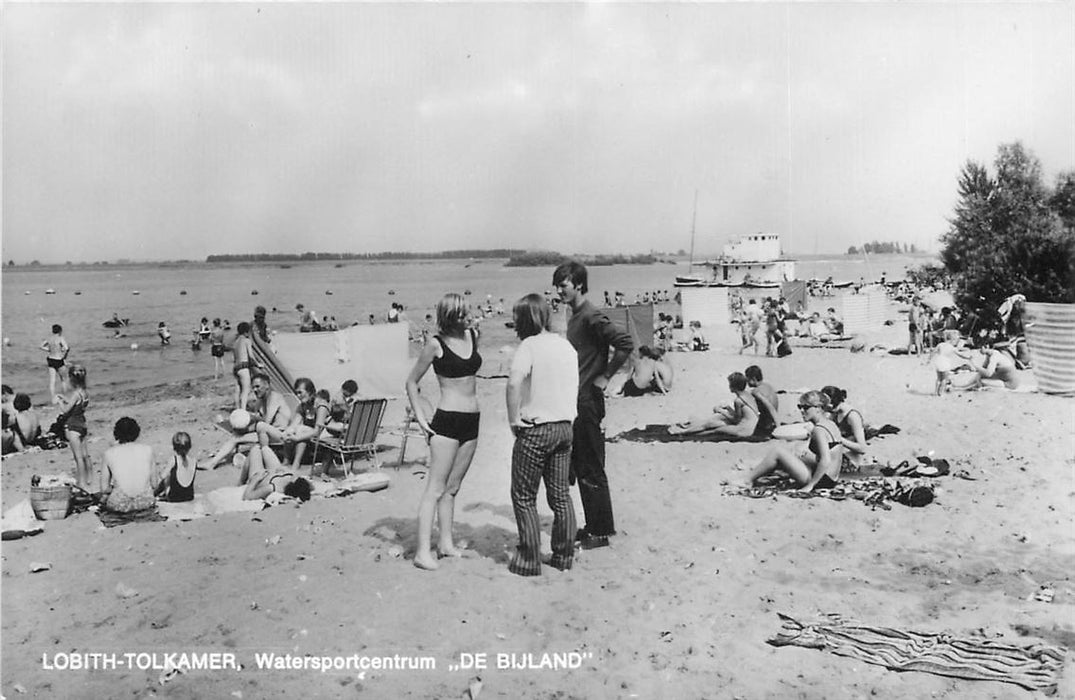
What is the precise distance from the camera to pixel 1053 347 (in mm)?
8641

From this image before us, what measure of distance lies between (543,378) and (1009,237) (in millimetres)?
11707

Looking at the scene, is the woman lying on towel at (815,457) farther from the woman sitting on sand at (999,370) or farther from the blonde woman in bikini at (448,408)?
the woman sitting on sand at (999,370)

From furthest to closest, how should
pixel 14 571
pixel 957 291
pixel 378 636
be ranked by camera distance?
pixel 957 291, pixel 14 571, pixel 378 636

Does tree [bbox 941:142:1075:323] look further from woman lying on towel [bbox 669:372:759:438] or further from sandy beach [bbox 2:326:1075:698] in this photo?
sandy beach [bbox 2:326:1075:698]

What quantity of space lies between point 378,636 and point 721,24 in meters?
5.23

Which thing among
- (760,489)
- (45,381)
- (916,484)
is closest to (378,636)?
(760,489)

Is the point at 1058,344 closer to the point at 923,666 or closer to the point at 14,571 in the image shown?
the point at 923,666

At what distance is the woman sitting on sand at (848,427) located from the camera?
225 inches

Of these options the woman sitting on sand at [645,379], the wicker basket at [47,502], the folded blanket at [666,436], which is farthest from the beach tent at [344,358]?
the wicker basket at [47,502]

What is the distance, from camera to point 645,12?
6133mm

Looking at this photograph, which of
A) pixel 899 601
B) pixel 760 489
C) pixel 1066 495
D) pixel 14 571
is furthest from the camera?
pixel 760 489

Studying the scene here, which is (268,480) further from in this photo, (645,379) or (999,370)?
(999,370)

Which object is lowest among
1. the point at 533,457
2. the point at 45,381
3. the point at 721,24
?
the point at 45,381

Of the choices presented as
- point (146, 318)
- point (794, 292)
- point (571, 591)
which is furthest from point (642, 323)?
point (146, 318)
